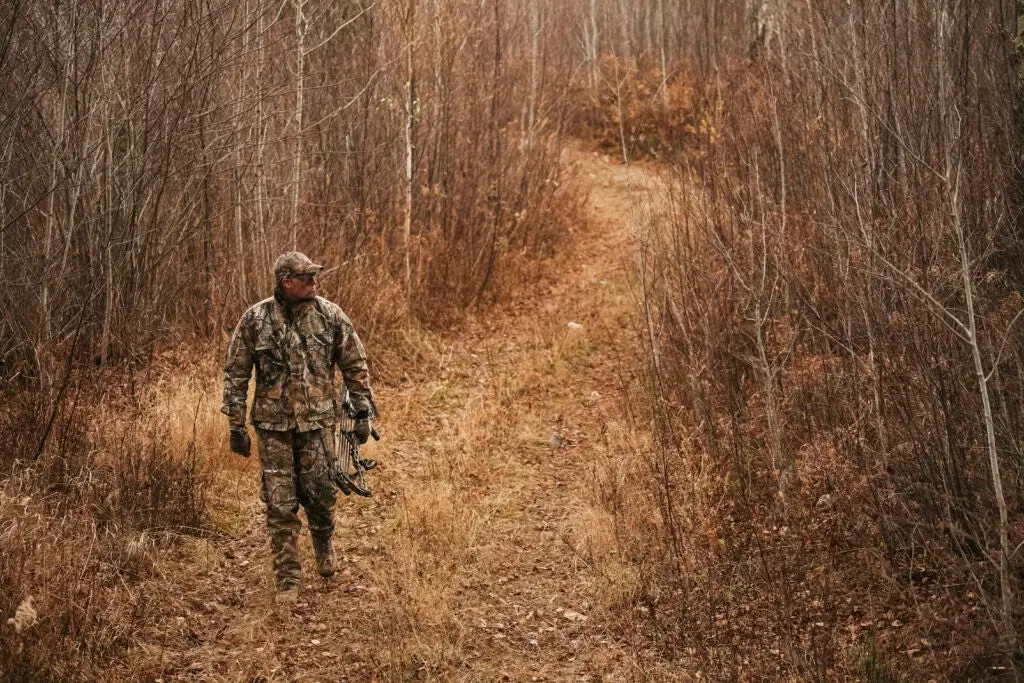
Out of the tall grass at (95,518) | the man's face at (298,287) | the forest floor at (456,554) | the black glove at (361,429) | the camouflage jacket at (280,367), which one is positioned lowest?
the forest floor at (456,554)

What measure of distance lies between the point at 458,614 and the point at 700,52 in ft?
38.8

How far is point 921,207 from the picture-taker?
20.0 feet

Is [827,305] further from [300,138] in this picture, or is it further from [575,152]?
[575,152]

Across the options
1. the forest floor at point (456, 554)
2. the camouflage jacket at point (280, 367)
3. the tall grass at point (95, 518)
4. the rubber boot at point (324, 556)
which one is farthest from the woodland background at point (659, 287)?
the camouflage jacket at point (280, 367)

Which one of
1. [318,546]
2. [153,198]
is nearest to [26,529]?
[318,546]

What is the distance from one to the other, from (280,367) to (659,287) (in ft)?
15.4

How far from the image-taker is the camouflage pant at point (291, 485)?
5734mm

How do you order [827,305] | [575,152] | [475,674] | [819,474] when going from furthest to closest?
[575,152], [827,305], [819,474], [475,674]

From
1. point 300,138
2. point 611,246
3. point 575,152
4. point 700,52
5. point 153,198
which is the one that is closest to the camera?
point 153,198

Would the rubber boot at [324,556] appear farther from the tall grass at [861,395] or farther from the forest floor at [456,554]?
the tall grass at [861,395]

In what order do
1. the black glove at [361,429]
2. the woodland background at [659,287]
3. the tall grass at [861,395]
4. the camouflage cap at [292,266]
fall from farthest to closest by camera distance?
the black glove at [361,429]
the camouflage cap at [292,266]
the woodland background at [659,287]
the tall grass at [861,395]

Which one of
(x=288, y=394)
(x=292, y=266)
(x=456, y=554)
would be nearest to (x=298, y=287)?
(x=292, y=266)

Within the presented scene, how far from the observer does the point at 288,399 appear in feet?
18.7

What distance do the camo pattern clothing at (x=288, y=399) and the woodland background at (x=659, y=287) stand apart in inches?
35.0
